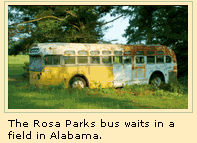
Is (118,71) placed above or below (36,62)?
below

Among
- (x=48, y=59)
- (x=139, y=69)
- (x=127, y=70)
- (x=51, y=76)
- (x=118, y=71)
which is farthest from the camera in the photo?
(x=139, y=69)

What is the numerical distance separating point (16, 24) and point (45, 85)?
27.7ft

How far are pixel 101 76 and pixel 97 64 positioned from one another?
72cm

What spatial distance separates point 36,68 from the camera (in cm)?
1139

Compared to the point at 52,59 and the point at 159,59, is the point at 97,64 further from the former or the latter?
the point at 159,59

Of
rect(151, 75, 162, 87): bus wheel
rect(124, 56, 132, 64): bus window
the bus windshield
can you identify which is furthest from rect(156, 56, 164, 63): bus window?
the bus windshield

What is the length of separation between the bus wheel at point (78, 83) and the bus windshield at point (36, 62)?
1.91m

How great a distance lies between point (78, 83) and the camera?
11.6m

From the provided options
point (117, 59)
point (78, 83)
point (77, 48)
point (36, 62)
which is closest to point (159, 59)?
point (117, 59)

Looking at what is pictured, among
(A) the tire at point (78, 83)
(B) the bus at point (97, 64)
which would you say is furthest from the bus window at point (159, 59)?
(A) the tire at point (78, 83)

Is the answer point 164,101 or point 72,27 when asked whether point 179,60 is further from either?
point 72,27

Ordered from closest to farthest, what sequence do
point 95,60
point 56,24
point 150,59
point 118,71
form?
1. point 95,60
2. point 118,71
3. point 150,59
4. point 56,24

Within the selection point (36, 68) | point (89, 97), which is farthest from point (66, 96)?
point (36, 68)

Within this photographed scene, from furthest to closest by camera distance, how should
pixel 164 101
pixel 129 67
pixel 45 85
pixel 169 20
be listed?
1. pixel 169 20
2. pixel 129 67
3. pixel 45 85
4. pixel 164 101
